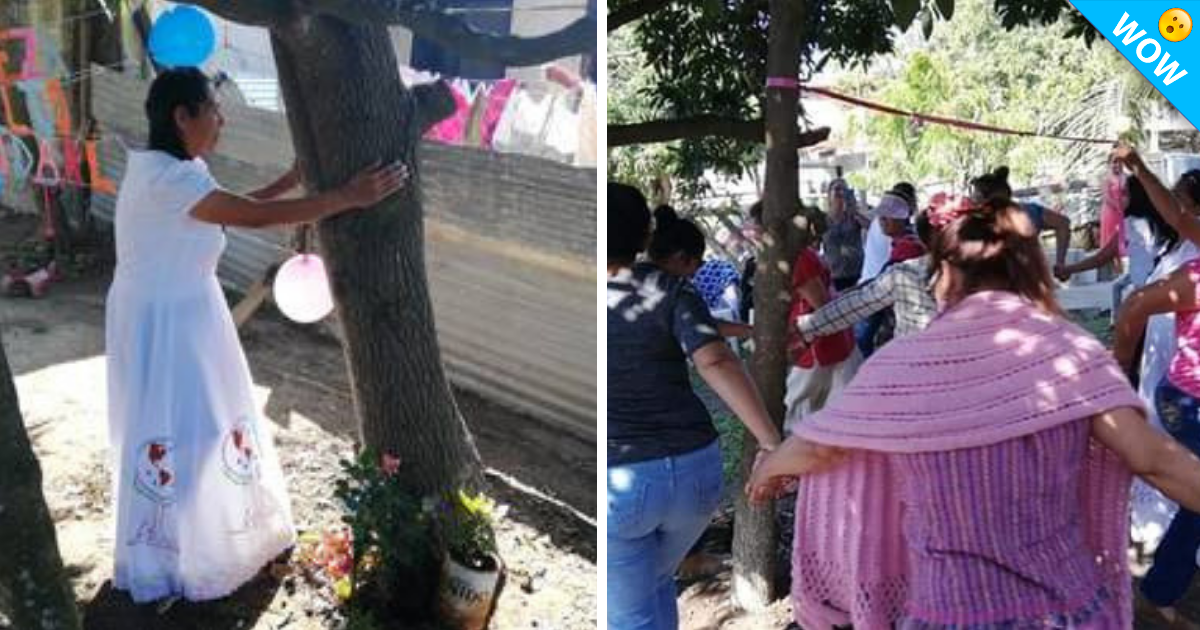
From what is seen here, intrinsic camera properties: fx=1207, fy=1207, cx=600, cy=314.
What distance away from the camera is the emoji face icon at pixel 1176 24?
176cm

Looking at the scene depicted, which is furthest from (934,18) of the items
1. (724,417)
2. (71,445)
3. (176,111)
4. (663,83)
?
(724,417)

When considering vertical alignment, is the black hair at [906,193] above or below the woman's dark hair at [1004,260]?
below

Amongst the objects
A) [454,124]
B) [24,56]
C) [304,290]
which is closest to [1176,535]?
[454,124]

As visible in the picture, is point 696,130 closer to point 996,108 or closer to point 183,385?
point 183,385

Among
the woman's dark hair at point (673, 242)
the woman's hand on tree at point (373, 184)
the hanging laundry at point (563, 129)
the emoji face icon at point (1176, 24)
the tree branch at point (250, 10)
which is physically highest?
the tree branch at point (250, 10)

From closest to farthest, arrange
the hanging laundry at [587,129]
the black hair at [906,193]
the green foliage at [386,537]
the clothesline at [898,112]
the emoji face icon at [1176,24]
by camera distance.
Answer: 1. the emoji face icon at [1176,24]
2. the hanging laundry at [587,129]
3. the green foliage at [386,537]
4. the clothesline at [898,112]
5. the black hair at [906,193]

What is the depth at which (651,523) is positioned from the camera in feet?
8.69

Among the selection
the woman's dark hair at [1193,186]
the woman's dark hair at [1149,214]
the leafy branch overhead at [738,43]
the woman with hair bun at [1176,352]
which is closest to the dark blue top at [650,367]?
the woman with hair bun at [1176,352]

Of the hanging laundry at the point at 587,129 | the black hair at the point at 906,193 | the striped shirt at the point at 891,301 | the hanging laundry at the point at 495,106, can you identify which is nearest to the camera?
the hanging laundry at the point at 587,129

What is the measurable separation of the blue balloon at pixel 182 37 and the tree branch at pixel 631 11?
148 centimetres

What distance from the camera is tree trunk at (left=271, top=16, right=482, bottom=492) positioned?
247 cm

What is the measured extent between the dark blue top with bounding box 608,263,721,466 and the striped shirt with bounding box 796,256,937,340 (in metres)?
0.70

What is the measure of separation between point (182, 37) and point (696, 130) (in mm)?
1599

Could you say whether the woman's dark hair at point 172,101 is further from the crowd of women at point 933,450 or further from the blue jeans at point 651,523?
the blue jeans at point 651,523
